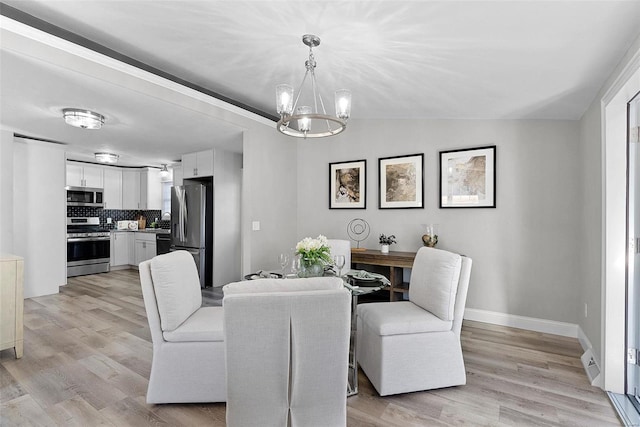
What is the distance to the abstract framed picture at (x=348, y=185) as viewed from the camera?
4.39 m

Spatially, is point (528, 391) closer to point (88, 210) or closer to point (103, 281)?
point (103, 281)

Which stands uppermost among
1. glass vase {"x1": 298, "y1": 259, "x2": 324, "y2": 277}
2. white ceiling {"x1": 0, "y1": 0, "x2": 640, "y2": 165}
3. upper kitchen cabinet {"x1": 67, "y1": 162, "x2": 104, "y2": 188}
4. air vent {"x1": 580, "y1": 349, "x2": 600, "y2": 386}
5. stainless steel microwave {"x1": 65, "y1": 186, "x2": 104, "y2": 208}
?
white ceiling {"x1": 0, "y1": 0, "x2": 640, "y2": 165}

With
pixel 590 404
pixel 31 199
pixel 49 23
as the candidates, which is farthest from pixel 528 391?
pixel 31 199

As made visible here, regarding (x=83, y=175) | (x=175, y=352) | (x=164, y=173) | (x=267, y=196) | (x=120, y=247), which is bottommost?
(x=175, y=352)

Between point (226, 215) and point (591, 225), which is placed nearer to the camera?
point (591, 225)

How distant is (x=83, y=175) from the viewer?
6.49 meters

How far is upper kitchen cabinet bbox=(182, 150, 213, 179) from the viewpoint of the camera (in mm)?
5152

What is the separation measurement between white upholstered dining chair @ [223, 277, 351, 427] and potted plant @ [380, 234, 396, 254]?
2.51 m

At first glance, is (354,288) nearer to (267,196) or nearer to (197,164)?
(267,196)

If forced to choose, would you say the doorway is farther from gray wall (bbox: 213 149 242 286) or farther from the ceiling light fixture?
the ceiling light fixture

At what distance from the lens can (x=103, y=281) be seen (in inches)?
227

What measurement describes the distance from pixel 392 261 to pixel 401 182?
1.07 m

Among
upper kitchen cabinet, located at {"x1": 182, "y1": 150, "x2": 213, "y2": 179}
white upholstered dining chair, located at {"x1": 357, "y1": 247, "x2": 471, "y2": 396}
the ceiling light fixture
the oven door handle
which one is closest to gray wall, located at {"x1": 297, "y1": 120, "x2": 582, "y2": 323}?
white upholstered dining chair, located at {"x1": 357, "y1": 247, "x2": 471, "y2": 396}

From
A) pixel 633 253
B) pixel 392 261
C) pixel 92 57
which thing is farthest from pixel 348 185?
pixel 92 57
